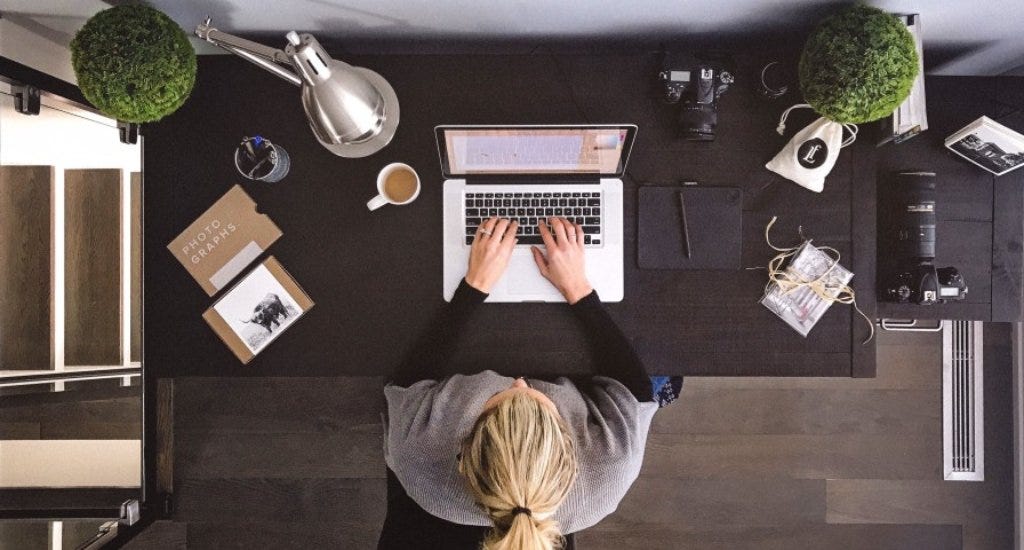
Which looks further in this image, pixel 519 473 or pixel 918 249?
pixel 918 249

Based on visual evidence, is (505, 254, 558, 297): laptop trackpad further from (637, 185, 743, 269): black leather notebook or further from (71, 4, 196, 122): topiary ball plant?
(71, 4, 196, 122): topiary ball plant

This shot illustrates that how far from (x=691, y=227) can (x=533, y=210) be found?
1.29ft

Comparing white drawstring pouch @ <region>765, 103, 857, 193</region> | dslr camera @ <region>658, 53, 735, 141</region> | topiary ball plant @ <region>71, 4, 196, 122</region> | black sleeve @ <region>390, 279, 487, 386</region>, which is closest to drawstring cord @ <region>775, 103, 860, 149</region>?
white drawstring pouch @ <region>765, 103, 857, 193</region>

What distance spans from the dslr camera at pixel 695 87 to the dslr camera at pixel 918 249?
0.51 m

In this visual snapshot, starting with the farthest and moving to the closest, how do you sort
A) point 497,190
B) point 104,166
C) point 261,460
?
point 261,460 < point 104,166 < point 497,190

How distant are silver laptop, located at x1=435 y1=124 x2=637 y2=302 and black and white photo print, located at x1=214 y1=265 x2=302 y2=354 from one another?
1.34 feet

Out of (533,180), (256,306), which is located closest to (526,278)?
(533,180)

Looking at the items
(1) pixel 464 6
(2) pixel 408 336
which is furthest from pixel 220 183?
(1) pixel 464 6

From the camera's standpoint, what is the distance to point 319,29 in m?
1.39

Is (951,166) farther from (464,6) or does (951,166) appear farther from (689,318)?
(464,6)

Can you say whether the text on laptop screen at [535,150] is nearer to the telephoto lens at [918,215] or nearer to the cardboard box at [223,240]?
the cardboard box at [223,240]

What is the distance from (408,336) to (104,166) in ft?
3.13

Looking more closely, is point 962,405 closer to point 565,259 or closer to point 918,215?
point 918,215

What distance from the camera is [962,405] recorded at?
7.15 ft
